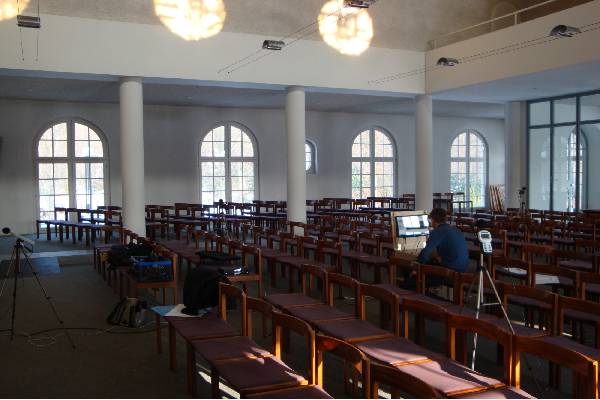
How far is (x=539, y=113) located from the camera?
58.3ft

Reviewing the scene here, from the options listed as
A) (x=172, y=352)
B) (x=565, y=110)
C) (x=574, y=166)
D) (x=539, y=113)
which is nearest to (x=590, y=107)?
(x=565, y=110)

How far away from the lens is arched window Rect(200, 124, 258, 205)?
2061cm

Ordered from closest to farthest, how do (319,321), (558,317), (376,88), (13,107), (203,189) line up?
(558,317) < (319,321) < (376,88) < (13,107) < (203,189)

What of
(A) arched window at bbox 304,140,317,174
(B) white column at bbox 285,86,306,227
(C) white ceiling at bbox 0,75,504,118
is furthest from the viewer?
(A) arched window at bbox 304,140,317,174

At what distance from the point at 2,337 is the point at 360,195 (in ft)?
58.2

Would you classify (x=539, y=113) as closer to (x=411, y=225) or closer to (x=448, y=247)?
(x=411, y=225)

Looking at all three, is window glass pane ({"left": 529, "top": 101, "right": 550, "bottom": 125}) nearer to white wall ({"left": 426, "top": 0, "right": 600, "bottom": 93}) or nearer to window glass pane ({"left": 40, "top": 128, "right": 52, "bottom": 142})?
white wall ({"left": 426, "top": 0, "right": 600, "bottom": 93})

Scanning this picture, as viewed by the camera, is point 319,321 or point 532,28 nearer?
point 319,321

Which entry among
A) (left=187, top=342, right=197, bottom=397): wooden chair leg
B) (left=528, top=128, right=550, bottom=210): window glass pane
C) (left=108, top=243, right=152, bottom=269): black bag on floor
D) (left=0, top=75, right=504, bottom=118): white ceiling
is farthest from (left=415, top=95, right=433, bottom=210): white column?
(left=187, top=342, right=197, bottom=397): wooden chair leg

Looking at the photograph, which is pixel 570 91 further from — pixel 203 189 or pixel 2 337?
pixel 2 337

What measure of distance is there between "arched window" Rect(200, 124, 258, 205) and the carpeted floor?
1257cm

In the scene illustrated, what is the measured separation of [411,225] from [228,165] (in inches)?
535

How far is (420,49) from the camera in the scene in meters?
15.6

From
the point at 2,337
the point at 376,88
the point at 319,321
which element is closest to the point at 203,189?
the point at 376,88
